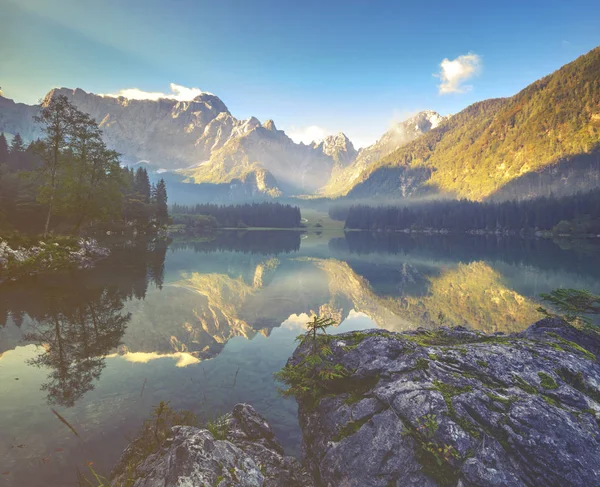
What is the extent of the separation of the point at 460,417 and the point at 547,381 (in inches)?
114

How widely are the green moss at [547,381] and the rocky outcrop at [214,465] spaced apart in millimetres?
6486

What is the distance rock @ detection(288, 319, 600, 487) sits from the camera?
5.73 metres

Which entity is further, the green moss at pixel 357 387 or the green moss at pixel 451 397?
the green moss at pixel 357 387

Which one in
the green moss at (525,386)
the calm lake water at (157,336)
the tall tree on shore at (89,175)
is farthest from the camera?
the tall tree on shore at (89,175)

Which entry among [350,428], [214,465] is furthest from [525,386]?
[214,465]

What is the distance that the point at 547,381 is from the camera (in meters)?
7.41

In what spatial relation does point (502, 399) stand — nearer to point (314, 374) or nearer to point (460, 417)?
point (460, 417)

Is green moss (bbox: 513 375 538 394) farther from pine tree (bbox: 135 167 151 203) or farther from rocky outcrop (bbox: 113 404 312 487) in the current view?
pine tree (bbox: 135 167 151 203)

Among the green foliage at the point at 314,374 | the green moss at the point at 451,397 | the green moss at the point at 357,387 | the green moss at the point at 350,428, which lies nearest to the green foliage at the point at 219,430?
the green foliage at the point at 314,374

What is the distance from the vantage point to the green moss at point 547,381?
23.7 ft

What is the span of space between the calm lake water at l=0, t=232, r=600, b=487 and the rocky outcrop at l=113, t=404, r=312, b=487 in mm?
1954

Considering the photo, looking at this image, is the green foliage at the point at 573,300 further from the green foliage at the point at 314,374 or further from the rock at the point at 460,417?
the green foliage at the point at 314,374

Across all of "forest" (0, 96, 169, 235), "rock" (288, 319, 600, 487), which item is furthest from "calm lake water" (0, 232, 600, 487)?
"forest" (0, 96, 169, 235)

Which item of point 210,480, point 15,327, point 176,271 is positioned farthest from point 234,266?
point 210,480
